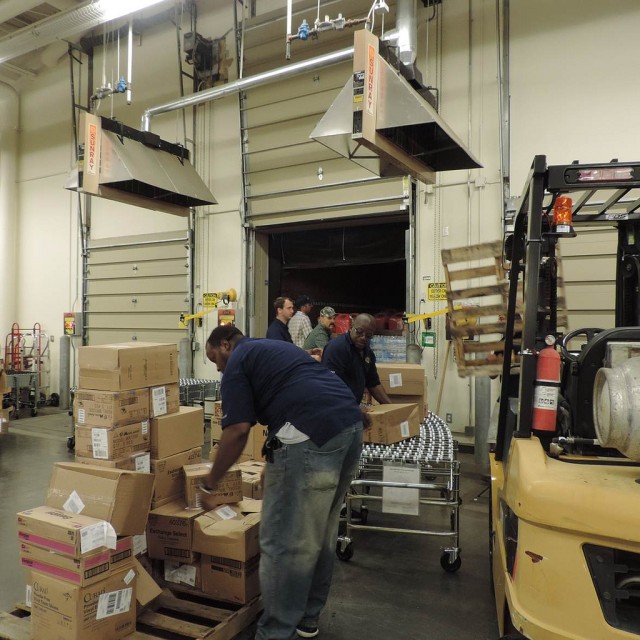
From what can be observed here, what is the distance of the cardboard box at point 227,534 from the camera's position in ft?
9.65

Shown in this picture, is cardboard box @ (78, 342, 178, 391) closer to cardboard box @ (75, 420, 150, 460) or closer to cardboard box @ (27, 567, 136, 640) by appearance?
cardboard box @ (75, 420, 150, 460)

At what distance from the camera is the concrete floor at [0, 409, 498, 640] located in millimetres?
2965

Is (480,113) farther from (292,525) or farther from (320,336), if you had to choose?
(292,525)

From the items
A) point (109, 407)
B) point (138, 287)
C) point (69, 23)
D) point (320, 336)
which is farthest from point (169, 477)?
point (138, 287)

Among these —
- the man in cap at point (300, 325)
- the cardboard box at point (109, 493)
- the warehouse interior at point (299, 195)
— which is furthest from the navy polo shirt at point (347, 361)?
the man in cap at point (300, 325)

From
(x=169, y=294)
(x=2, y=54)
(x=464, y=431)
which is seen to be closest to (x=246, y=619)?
(x=464, y=431)

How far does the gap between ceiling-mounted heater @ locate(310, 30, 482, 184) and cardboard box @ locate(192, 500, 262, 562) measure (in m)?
2.48

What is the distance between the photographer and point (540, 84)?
6375 mm

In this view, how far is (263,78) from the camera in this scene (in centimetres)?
703

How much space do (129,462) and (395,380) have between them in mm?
2323

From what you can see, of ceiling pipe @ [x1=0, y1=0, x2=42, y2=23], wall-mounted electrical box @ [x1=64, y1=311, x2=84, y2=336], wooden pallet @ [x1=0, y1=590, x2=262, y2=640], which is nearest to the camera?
wooden pallet @ [x1=0, y1=590, x2=262, y2=640]

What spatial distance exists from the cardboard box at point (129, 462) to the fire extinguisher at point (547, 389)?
92.8 inches

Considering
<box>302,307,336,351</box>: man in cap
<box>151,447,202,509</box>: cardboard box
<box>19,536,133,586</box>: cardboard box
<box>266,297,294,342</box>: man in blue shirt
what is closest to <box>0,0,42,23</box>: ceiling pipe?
<box>266,297,294,342</box>: man in blue shirt

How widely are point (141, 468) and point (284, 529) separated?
1.24m
